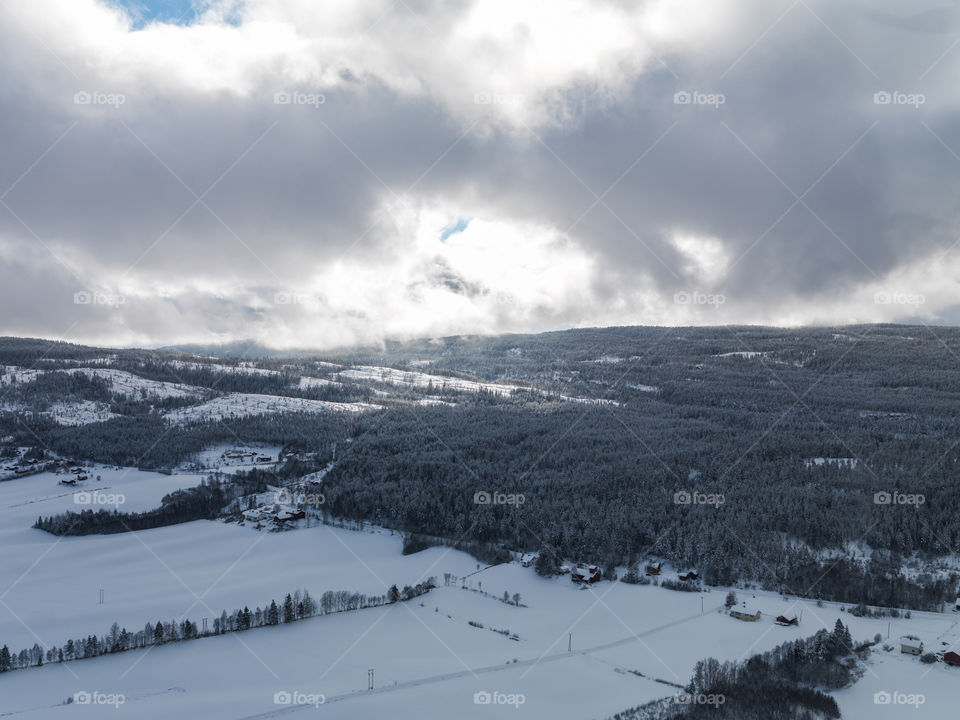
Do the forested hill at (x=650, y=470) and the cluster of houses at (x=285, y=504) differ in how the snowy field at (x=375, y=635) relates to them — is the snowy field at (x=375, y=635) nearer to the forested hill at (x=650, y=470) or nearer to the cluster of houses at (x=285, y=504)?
the cluster of houses at (x=285, y=504)

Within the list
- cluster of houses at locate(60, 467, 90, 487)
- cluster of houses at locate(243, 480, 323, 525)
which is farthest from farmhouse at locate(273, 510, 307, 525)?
cluster of houses at locate(60, 467, 90, 487)

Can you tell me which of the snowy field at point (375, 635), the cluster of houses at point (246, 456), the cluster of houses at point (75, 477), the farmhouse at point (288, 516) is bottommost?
the snowy field at point (375, 635)

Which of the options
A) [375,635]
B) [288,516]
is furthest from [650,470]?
[375,635]

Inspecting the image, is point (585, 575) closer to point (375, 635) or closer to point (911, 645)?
point (375, 635)

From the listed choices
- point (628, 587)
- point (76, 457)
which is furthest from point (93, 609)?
point (76, 457)

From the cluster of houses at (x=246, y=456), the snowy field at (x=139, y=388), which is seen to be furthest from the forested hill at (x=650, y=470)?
the cluster of houses at (x=246, y=456)

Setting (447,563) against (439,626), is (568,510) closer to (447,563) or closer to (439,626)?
(447,563)
